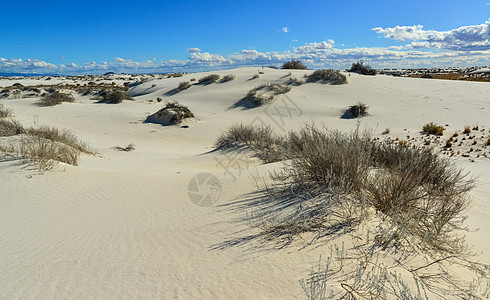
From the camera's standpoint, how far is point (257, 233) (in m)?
3.01

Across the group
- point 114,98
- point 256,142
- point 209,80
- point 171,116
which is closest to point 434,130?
point 256,142

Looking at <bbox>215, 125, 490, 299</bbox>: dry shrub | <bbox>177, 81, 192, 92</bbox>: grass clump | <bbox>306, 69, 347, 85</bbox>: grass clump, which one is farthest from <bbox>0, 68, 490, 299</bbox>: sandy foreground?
<bbox>177, 81, 192, 92</bbox>: grass clump

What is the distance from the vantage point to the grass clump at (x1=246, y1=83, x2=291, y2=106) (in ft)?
58.3

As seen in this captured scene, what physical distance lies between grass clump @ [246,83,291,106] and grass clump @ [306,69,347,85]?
12.1 feet

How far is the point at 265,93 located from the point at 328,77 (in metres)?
6.22

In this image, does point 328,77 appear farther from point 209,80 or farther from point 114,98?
point 114,98

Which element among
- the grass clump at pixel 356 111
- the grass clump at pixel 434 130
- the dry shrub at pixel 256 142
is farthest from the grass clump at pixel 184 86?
the grass clump at pixel 434 130

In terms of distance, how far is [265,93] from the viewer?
1869 centimetres

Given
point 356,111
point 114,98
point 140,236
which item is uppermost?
point 114,98

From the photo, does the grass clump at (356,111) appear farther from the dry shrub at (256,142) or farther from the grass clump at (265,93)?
the dry shrub at (256,142)

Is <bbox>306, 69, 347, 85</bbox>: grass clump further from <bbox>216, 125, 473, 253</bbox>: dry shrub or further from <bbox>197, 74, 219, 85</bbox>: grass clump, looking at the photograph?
<bbox>216, 125, 473, 253</bbox>: dry shrub

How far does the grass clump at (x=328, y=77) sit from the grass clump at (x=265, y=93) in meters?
3.69

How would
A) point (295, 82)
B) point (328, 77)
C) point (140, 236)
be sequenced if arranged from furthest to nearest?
point (328, 77)
point (295, 82)
point (140, 236)

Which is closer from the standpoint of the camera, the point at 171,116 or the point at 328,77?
the point at 171,116
